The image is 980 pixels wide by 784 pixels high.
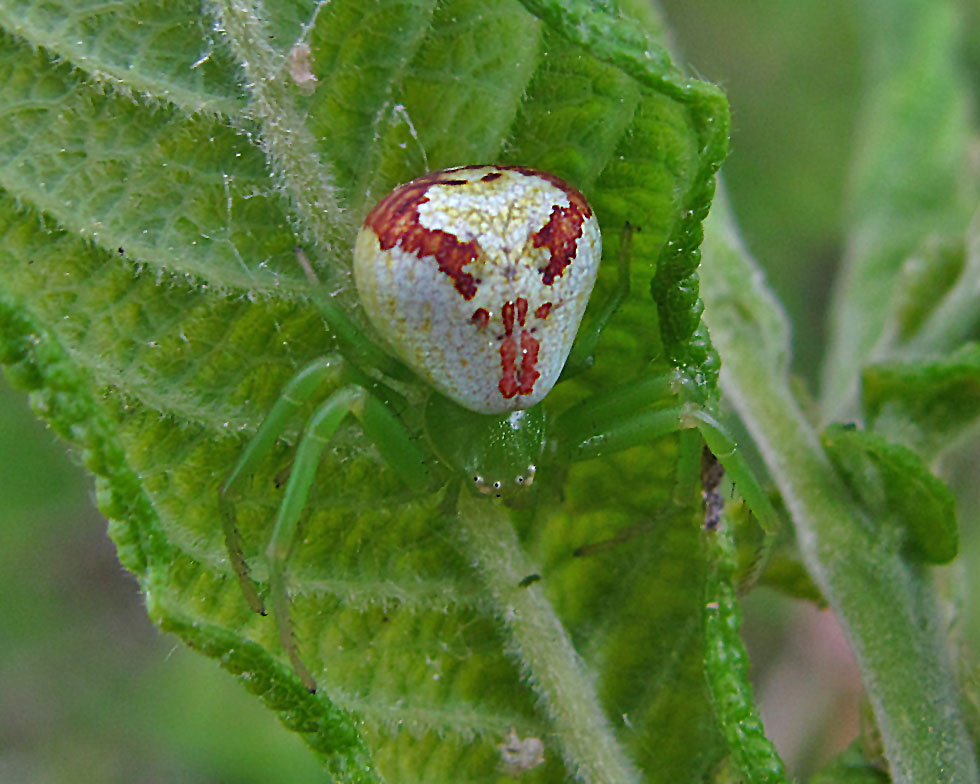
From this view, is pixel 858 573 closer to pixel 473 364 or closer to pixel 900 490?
pixel 900 490

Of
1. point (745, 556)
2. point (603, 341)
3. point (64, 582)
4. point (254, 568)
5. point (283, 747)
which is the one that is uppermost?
point (603, 341)

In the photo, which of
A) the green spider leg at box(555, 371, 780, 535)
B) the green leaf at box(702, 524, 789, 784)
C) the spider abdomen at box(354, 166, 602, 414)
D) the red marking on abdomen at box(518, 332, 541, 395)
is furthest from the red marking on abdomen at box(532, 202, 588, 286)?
the green leaf at box(702, 524, 789, 784)

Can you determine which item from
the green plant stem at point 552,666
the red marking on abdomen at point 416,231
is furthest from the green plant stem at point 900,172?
the red marking on abdomen at point 416,231

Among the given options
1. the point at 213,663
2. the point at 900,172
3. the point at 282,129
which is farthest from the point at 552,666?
the point at 213,663

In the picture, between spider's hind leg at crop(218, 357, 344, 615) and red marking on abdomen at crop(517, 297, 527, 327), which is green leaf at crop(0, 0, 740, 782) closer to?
spider's hind leg at crop(218, 357, 344, 615)

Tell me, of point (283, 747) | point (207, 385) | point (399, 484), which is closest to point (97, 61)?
point (207, 385)

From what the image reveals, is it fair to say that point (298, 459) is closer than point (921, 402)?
Yes

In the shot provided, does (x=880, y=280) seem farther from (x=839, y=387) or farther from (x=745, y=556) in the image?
(x=745, y=556)

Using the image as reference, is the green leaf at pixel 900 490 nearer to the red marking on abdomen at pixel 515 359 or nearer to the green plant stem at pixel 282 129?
the red marking on abdomen at pixel 515 359
